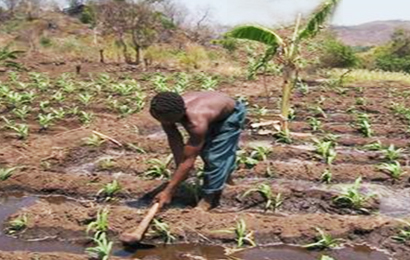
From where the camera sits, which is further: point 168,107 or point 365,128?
point 365,128

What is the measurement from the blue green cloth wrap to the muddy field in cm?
32

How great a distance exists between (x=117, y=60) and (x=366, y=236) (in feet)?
78.5

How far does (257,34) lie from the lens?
10.8 m

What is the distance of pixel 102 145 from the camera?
917 centimetres

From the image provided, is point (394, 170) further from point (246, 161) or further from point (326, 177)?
point (246, 161)

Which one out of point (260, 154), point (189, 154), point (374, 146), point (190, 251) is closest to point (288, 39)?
point (374, 146)

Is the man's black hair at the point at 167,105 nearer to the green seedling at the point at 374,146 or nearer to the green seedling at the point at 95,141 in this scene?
the green seedling at the point at 95,141

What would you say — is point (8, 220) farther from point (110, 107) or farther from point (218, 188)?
point (110, 107)

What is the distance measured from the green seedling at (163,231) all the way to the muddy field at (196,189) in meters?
0.06

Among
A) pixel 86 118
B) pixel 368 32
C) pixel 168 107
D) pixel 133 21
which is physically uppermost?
pixel 368 32

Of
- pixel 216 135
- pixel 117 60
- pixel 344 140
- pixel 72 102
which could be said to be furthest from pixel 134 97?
pixel 117 60

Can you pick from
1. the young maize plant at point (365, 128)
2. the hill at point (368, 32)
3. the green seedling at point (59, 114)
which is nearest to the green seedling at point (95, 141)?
the green seedling at point (59, 114)

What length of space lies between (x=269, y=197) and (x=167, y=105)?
5.89ft

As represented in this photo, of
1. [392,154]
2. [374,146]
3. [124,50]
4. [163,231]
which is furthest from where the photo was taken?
[124,50]
